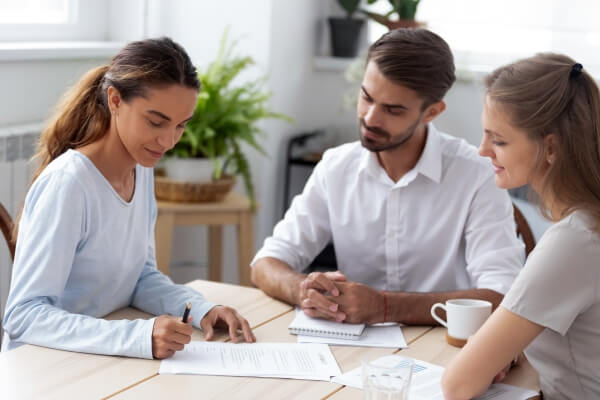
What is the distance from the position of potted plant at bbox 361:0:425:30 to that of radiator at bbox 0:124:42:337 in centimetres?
142

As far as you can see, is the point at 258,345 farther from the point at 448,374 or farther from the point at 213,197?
the point at 213,197

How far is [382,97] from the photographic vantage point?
2016 millimetres

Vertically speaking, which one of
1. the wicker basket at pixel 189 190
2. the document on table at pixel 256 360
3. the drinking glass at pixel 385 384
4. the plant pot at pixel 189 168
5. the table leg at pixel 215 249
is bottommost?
the table leg at pixel 215 249

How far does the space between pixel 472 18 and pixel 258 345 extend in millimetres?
2308

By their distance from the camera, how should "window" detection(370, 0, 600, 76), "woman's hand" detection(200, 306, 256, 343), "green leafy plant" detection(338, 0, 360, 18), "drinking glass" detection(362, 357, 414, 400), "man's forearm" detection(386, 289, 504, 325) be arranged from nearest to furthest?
"drinking glass" detection(362, 357, 414, 400) < "woman's hand" detection(200, 306, 256, 343) < "man's forearm" detection(386, 289, 504, 325) < "window" detection(370, 0, 600, 76) < "green leafy plant" detection(338, 0, 360, 18)

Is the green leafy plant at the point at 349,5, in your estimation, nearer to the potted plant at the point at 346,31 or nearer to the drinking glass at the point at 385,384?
the potted plant at the point at 346,31

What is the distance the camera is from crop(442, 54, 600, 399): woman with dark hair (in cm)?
136

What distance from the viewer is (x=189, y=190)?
2871 mm

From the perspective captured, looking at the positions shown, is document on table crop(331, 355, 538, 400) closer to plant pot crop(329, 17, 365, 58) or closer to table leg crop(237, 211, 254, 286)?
table leg crop(237, 211, 254, 286)

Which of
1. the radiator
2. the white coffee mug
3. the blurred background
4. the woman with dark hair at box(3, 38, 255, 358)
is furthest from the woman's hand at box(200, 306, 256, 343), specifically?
the blurred background

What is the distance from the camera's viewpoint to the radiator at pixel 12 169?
2637 mm

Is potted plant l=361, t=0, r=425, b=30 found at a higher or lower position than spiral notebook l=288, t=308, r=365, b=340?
higher

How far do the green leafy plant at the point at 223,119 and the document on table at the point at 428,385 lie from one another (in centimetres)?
Answer: 148

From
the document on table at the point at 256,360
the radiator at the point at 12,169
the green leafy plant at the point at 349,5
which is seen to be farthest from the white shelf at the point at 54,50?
the document on table at the point at 256,360
